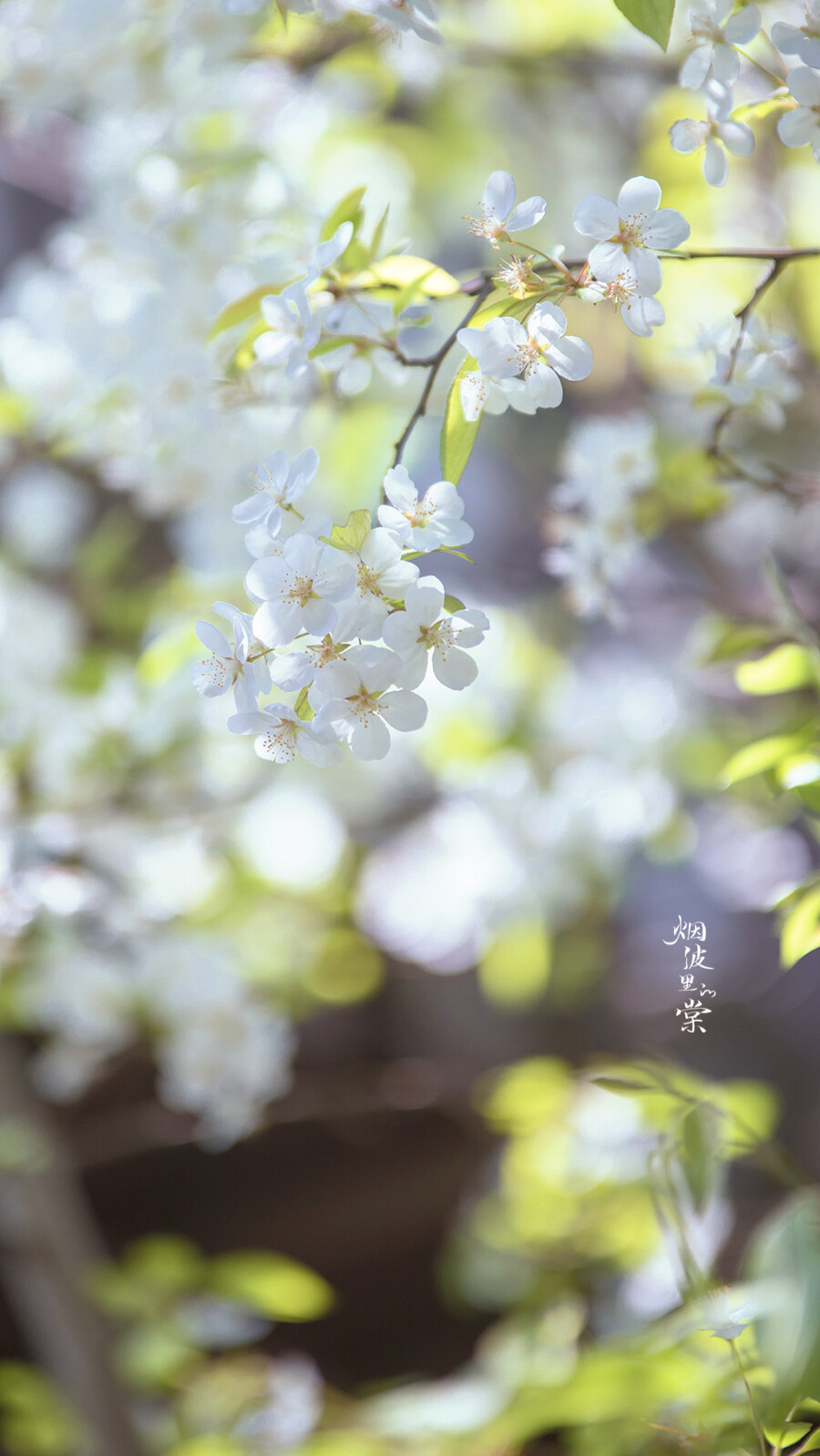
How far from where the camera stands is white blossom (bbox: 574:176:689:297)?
347mm

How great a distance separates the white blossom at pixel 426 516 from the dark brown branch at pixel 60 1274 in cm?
95

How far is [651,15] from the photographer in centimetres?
37

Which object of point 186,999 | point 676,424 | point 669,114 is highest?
point 669,114

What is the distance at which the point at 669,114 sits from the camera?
1064 millimetres

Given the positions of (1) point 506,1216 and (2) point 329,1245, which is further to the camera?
(2) point 329,1245

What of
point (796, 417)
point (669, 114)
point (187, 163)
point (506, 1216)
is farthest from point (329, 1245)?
point (669, 114)

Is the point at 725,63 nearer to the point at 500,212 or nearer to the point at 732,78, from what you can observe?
the point at 732,78

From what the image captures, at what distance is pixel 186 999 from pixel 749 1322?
661 millimetres

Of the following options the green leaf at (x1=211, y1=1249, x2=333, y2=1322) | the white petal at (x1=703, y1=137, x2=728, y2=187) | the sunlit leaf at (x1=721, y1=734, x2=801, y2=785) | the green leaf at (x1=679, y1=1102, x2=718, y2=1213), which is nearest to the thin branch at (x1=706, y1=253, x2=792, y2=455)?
the white petal at (x1=703, y1=137, x2=728, y2=187)

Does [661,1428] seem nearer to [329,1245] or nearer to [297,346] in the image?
[297,346]

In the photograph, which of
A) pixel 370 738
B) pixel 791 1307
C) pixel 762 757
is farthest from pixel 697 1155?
pixel 370 738

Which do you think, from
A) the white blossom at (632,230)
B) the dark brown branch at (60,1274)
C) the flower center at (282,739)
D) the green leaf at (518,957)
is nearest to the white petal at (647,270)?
the white blossom at (632,230)

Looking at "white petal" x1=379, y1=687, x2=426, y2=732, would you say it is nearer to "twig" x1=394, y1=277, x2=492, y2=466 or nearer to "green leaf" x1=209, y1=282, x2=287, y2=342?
"twig" x1=394, y1=277, x2=492, y2=466

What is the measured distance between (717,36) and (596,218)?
11 cm
